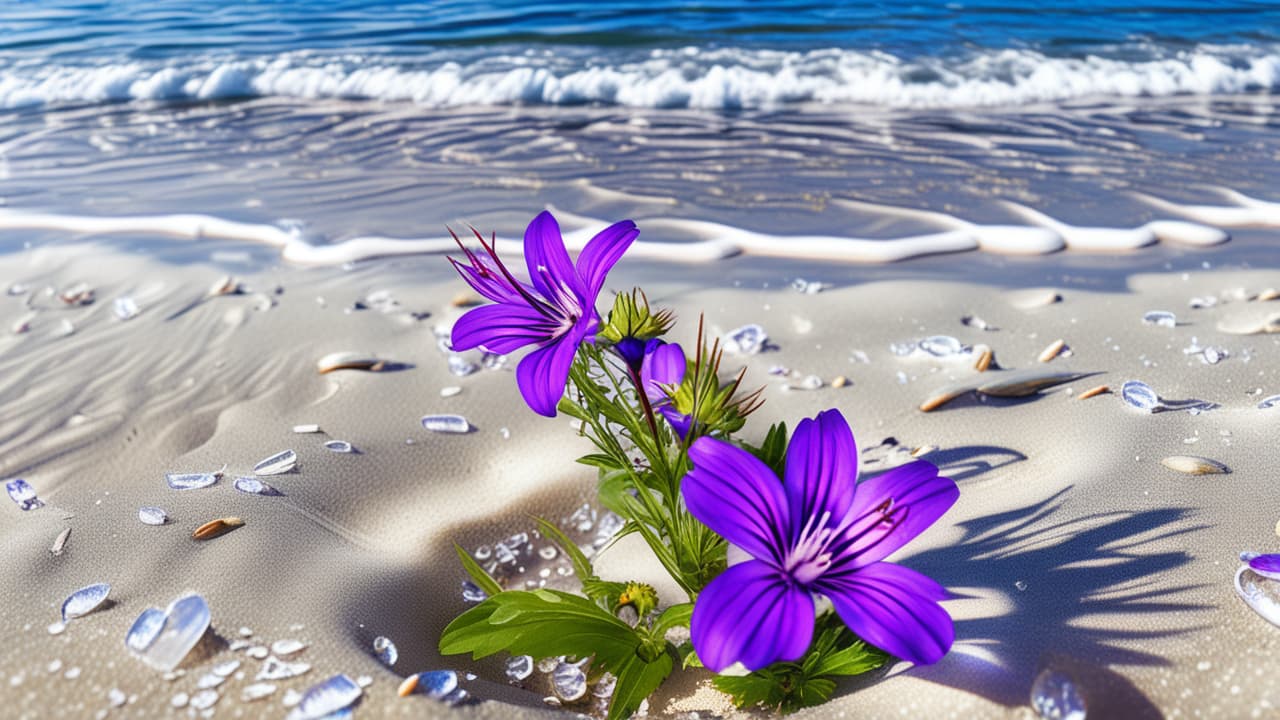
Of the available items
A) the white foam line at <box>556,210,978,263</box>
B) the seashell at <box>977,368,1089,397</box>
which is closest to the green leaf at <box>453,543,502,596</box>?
the seashell at <box>977,368,1089,397</box>

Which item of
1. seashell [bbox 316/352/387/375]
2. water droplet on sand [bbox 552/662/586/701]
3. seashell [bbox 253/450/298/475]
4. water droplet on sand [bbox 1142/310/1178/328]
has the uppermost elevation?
seashell [bbox 316/352/387/375]

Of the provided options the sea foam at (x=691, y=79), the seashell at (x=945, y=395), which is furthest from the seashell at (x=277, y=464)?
the sea foam at (x=691, y=79)

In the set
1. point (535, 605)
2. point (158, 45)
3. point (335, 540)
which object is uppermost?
point (158, 45)

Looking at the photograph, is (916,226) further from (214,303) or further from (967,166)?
(214,303)

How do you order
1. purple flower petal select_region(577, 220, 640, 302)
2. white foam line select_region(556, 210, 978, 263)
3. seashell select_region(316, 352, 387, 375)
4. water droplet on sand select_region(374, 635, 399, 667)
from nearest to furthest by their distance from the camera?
purple flower petal select_region(577, 220, 640, 302) → water droplet on sand select_region(374, 635, 399, 667) → seashell select_region(316, 352, 387, 375) → white foam line select_region(556, 210, 978, 263)

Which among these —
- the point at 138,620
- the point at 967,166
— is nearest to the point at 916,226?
the point at 967,166

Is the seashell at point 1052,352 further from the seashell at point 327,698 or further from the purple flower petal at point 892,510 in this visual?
the seashell at point 327,698

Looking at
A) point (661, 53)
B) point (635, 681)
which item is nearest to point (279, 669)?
point (635, 681)

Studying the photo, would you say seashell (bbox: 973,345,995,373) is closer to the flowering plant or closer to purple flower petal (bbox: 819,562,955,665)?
the flowering plant
